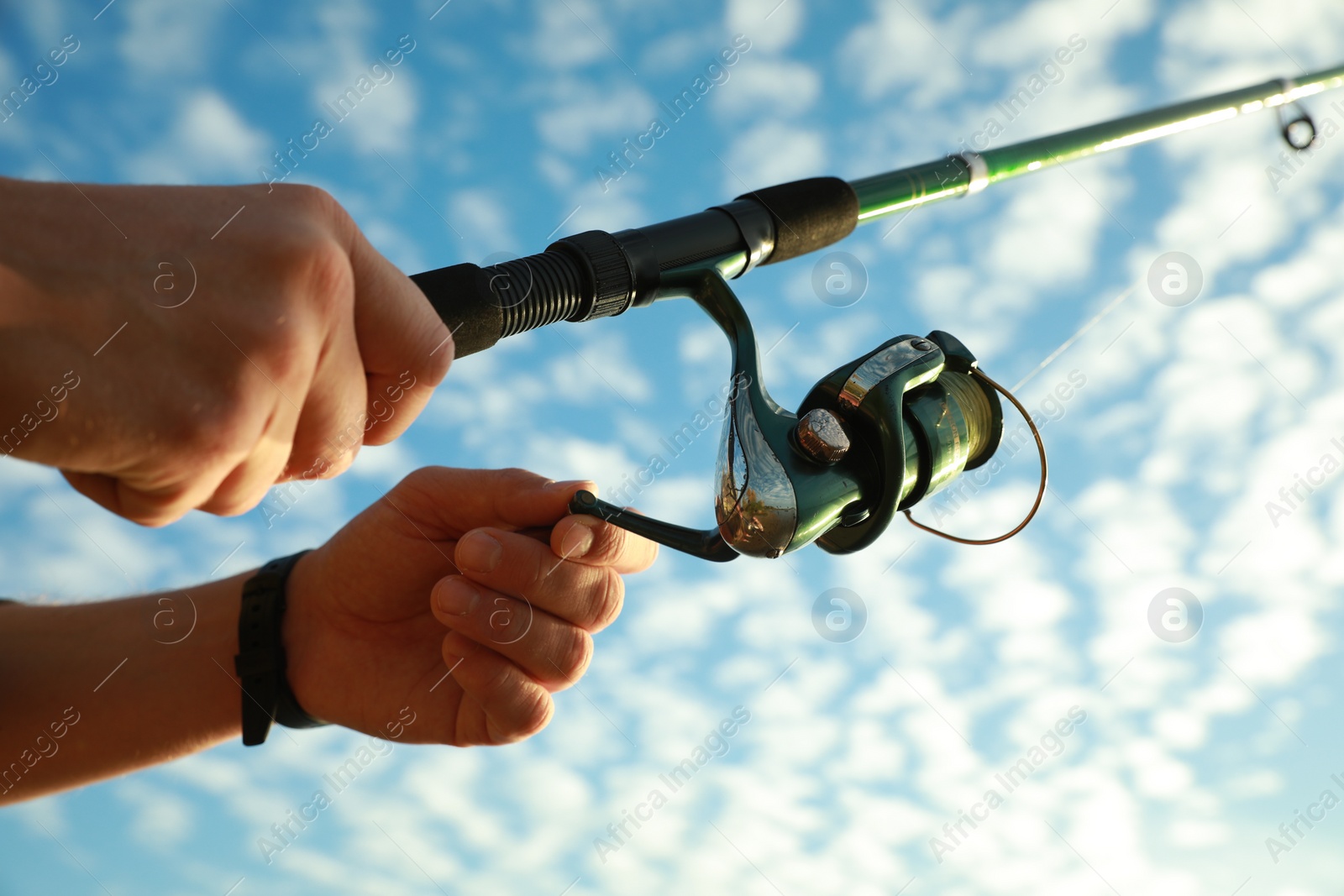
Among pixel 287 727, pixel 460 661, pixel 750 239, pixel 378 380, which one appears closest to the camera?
pixel 378 380

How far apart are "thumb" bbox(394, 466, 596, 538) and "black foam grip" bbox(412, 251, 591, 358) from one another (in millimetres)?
564

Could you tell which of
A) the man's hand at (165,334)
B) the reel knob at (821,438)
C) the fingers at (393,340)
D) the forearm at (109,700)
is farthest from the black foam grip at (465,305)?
the forearm at (109,700)

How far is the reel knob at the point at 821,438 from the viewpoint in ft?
4.62

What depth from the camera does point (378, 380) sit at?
961mm

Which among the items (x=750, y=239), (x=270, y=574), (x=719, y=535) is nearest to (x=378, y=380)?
(x=719, y=535)

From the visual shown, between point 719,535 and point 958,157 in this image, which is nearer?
point 719,535

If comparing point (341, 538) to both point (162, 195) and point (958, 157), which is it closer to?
point (162, 195)

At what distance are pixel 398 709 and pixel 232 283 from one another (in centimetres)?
151

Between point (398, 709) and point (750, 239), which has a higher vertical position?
point (750, 239)

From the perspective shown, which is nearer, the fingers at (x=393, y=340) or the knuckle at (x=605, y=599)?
the fingers at (x=393, y=340)

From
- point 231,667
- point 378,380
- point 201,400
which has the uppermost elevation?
point 201,400

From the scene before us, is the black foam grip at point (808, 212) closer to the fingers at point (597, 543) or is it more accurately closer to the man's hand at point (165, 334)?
the fingers at point (597, 543)

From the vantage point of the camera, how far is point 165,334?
70 cm

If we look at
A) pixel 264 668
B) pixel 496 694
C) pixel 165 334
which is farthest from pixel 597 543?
pixel 165 334
